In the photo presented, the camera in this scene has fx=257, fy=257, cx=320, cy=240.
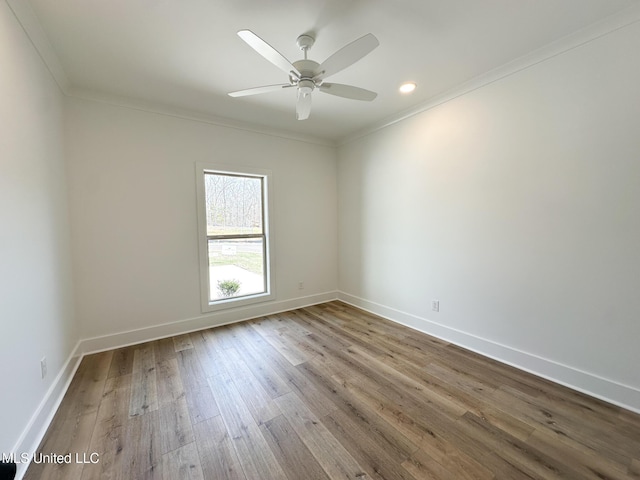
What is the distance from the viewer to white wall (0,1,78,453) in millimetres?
1371

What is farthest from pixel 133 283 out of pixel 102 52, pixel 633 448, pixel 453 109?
pixel 633 448

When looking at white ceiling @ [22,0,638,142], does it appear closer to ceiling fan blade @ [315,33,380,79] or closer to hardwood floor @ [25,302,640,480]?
ceiling fan blade @ [315,33,380,79]

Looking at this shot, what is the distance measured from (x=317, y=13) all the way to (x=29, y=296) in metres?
2.59

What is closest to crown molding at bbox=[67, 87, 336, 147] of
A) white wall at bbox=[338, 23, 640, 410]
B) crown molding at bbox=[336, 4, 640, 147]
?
white wall at bbox=[338, 23, 640, 410]

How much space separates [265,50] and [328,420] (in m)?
2.42

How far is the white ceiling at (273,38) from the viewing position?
1.65 m

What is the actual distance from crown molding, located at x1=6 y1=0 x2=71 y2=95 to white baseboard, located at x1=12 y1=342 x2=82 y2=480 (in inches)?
95.5

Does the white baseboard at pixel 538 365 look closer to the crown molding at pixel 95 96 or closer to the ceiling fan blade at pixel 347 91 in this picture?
the ceiling fan blade at pixel 347 91

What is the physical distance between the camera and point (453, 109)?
8.92 feet

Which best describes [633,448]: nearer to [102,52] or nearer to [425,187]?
[425,187]

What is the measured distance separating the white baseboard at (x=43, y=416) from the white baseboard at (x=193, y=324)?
0.37m

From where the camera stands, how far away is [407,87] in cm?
265

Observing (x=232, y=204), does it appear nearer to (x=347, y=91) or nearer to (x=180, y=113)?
(x=180, y=113)

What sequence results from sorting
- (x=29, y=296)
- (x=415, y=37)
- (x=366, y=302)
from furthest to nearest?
(x=366, y=302)
(x=415, y=37)
(x=29, y=296)
